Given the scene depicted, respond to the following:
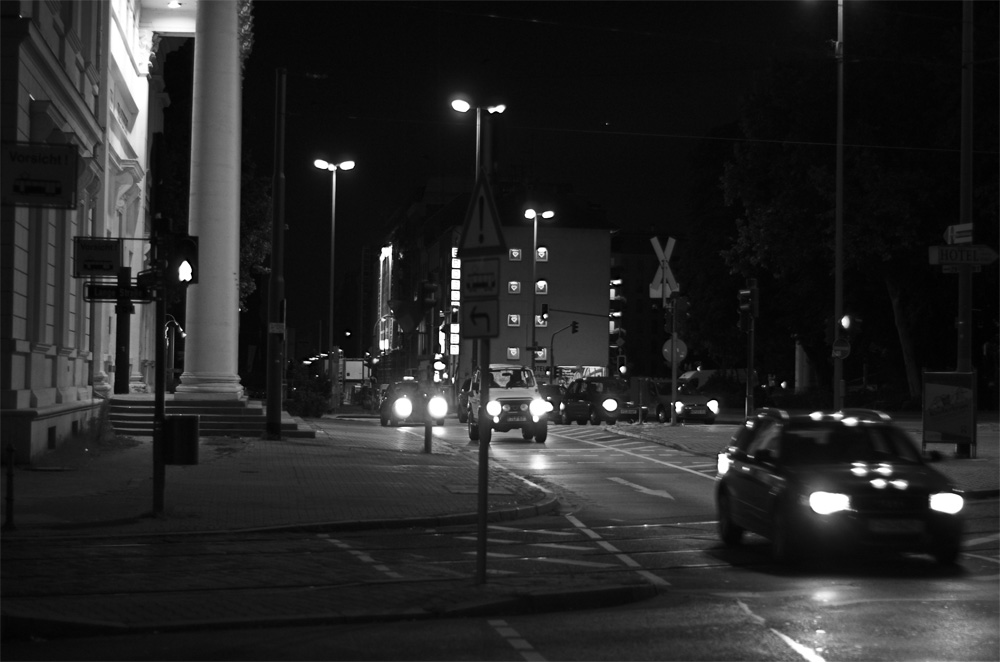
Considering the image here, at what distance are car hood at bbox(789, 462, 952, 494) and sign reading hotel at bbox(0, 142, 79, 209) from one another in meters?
7.21

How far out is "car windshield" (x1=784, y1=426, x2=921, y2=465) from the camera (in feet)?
43.8

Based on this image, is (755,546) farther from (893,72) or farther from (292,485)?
(893,72)

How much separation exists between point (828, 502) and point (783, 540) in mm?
556

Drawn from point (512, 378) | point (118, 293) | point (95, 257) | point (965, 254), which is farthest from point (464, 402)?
point (118, 293)

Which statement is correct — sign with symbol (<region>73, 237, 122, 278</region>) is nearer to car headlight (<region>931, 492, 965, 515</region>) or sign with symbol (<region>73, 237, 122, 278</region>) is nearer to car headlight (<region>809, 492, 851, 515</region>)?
car headlight (<region>809, 492, 851, 515</region>)

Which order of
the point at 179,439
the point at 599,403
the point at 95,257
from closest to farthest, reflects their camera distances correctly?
the point at 179,439 < the point at 95,257 < the point at 599,403

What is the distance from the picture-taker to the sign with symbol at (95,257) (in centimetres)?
2158

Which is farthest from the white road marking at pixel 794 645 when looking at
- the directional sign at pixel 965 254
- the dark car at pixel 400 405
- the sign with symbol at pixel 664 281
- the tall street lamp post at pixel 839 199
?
the dark car at pixel 400 405

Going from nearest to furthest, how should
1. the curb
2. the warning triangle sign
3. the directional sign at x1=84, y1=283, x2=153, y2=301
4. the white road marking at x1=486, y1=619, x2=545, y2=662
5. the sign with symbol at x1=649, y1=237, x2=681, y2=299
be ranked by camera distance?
the white road marking at x1=486, y1=619, x2=545, y2=662
the curb
the warning triangle sign
the directional sign at x1=84, y1=283, x2=153, y2=301
the sign with symbol at x1=649, y1=237, x2=681, y2=299

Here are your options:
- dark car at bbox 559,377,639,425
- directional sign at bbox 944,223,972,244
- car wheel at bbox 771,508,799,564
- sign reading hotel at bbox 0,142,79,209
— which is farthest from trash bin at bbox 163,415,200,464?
dark car at bbox 559,377,639,425

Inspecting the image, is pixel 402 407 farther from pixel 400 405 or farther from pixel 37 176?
pixel 37 176

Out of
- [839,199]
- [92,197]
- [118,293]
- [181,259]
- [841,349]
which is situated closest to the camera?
[181,259]

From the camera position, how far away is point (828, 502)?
12445mm

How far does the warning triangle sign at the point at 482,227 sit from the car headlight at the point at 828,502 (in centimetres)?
389
